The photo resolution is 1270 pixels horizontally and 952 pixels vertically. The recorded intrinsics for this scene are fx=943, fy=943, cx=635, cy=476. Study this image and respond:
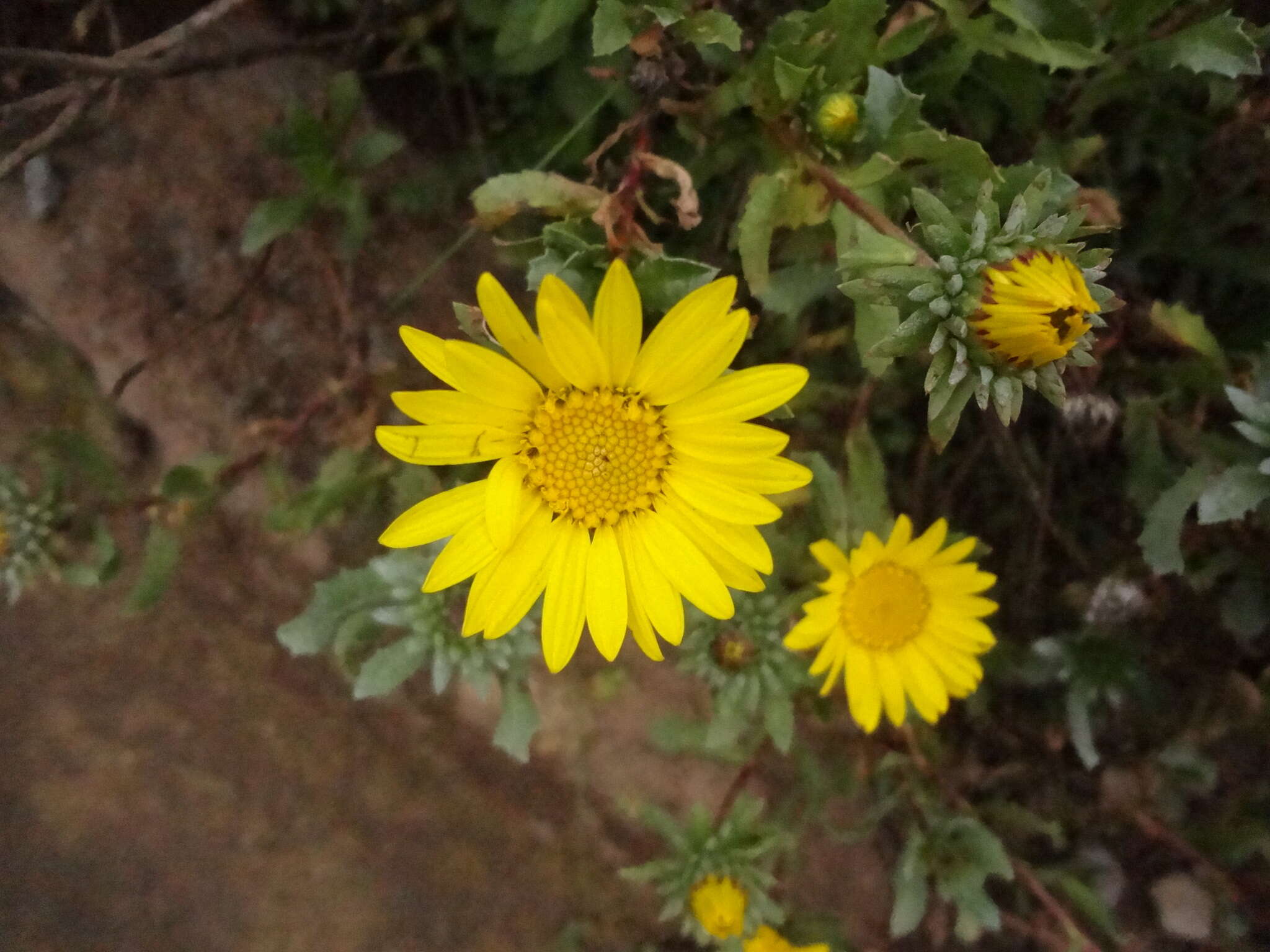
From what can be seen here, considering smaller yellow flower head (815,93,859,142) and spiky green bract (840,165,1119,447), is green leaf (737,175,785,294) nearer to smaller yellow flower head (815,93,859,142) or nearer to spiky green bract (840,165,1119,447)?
smaller yellow flower head (815,93,859,142)

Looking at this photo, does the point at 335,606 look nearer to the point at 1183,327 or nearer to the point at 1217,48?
the point at 1183,327

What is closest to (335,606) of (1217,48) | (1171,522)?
(1171,522)

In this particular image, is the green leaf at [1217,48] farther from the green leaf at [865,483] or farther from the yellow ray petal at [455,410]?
the yellow ray petal at [455,410]

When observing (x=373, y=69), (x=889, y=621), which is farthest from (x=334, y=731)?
(x=373, y=69)

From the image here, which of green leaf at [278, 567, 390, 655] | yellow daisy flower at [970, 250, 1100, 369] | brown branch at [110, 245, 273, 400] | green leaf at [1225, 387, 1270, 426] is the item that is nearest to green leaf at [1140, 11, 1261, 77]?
green leaf at [1225, 387, 1270, 426]

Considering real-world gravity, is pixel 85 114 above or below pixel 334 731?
above

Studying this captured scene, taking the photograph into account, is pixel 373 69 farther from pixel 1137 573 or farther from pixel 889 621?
pixel 1137 573
